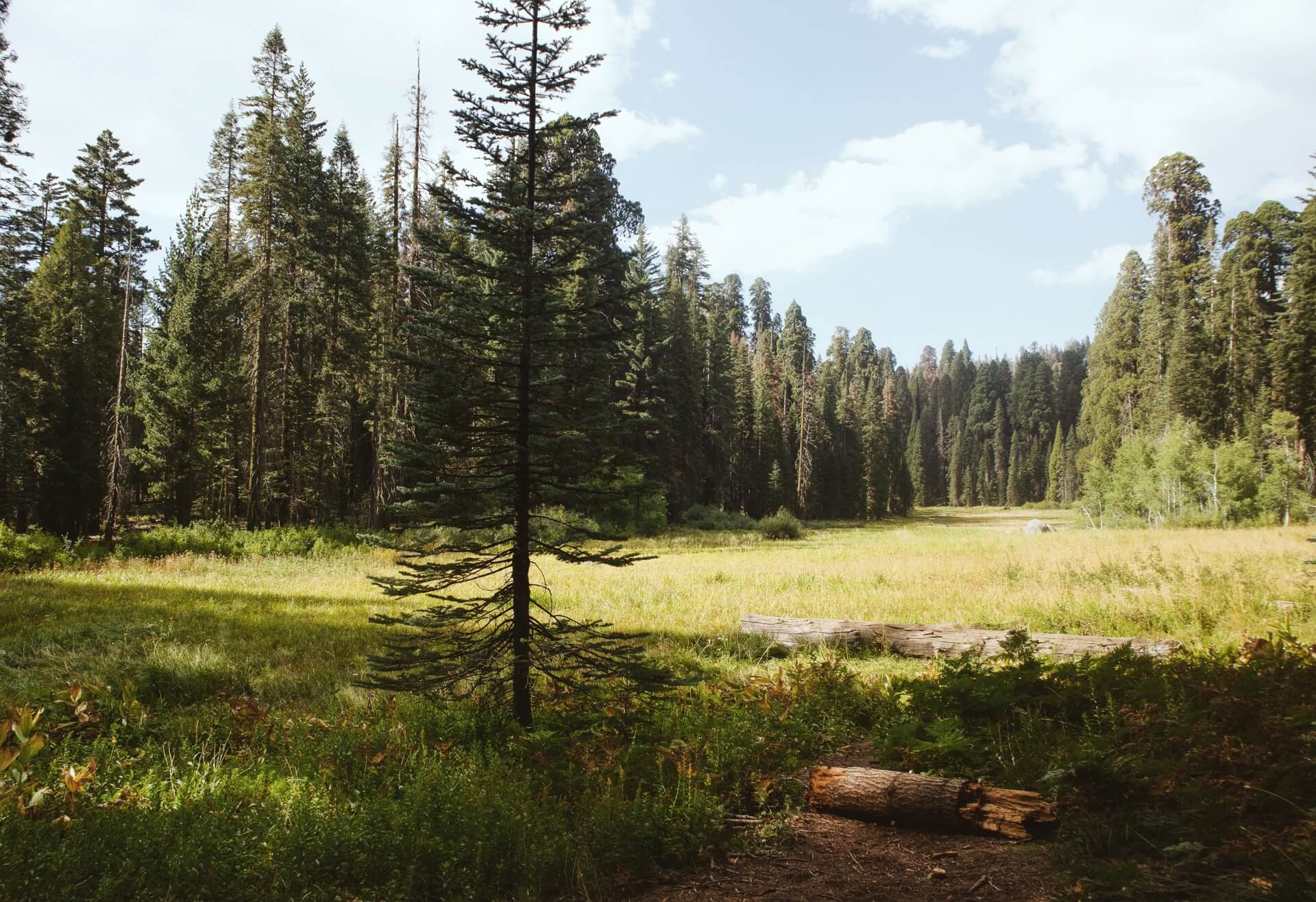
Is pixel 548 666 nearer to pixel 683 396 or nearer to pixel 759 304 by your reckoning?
pixel 683 396

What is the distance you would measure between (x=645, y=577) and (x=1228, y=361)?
3858 centimetres

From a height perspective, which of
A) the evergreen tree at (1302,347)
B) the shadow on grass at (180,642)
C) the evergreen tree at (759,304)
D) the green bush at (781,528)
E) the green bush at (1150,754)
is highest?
the evergreen tree at (759,304)

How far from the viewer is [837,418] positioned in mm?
68625

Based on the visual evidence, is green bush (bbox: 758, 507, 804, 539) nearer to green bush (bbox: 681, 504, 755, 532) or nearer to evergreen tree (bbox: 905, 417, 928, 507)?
green bush (bbox: 681, 504, 755, 532)

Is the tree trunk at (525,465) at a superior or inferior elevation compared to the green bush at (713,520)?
superior

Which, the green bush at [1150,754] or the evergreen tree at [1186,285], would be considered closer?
the green bush at [1150,754]

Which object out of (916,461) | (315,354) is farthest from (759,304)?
(315,354)

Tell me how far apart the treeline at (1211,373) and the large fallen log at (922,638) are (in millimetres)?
28291

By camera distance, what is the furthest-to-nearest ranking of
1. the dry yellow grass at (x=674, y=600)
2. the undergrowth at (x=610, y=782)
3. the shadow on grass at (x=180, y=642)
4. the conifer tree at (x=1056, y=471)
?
the conifer tree at (x=1056, y=471) < the dry yellow grass at (x=674, y=600) < the shadow on grass at (x=180, y=642) < the undergrowth at (x=610, y=782)

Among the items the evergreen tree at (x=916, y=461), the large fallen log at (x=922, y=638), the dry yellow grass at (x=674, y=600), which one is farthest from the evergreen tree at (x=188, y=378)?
the evergreen tree at (x=916, y=461)

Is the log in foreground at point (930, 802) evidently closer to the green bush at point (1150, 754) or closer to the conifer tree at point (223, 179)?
the green bush at point (1150, 754)

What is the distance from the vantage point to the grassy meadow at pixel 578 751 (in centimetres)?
351

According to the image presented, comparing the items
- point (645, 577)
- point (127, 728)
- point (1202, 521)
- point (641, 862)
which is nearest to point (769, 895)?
point (641, 862)

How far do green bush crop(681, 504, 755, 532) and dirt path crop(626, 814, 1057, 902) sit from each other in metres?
37.6
